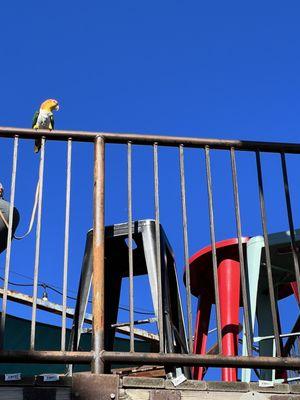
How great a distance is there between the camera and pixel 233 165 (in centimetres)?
312

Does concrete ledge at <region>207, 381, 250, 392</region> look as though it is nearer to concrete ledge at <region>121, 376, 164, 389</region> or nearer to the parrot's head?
concrete ledge at <region>121, 376, 164, 389</region>

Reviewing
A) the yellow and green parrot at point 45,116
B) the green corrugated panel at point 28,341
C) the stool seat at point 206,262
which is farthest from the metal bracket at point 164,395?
the yellow and green parrot at point 45,116

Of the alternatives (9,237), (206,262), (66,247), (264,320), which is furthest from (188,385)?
(264,320)

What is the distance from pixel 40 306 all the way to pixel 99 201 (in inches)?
148

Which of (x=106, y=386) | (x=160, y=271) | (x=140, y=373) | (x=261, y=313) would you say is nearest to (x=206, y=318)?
(x=261, y=313)

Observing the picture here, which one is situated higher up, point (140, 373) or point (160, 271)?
point (160, 271)

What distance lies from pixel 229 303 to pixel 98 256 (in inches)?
60.7

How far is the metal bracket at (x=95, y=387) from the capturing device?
8.16ft

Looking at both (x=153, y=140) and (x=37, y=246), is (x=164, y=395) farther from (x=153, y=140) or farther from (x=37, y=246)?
(x=153, y=140)

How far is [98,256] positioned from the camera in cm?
286

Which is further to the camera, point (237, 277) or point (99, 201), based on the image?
point (237, 277)

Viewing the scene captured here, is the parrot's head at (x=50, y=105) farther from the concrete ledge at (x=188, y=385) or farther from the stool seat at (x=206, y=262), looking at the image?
the concrete ledge at (x=188, y=385)

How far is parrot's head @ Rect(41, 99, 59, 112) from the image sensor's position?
5.96 m

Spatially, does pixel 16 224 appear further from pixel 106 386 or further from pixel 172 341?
pixel 106 386
